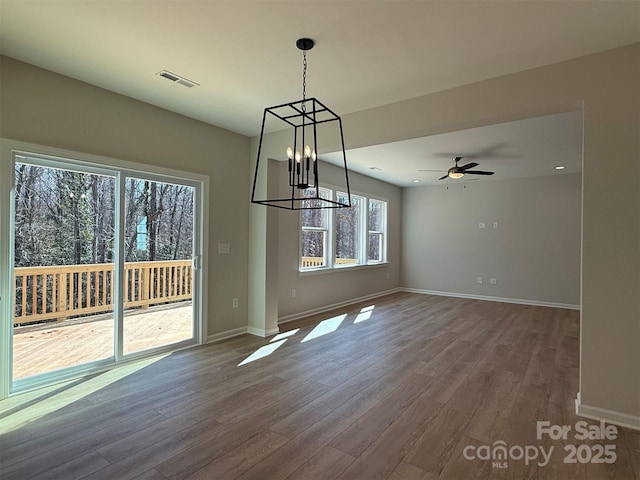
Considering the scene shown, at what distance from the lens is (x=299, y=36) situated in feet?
7.86

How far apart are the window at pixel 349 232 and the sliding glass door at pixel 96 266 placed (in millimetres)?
3152

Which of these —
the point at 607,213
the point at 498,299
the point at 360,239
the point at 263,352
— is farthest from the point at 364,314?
the point at 607,213

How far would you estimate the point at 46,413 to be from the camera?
251cm

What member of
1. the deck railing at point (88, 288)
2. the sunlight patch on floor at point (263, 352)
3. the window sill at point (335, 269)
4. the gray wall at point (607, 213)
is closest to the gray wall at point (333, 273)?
the window sill at point (335, 269)

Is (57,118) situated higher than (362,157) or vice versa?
(362,157)

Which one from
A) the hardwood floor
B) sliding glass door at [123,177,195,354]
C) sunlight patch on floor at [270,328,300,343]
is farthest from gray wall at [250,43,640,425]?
sliding glass door at [123,177,195,354]

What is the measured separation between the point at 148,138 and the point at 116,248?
1.21m

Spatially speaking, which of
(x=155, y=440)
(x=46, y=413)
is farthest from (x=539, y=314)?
(x=46, y=413)

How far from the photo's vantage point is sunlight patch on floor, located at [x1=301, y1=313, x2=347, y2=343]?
4.56 metres

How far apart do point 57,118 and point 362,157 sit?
4.11 meters

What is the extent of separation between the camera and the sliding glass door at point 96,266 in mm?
2896

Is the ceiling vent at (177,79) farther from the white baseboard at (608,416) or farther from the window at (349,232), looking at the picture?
the white baseboard at (608,416)

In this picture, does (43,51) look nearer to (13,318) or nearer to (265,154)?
(13,318)

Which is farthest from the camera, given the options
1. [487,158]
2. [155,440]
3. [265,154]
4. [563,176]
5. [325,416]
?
[563,176]
